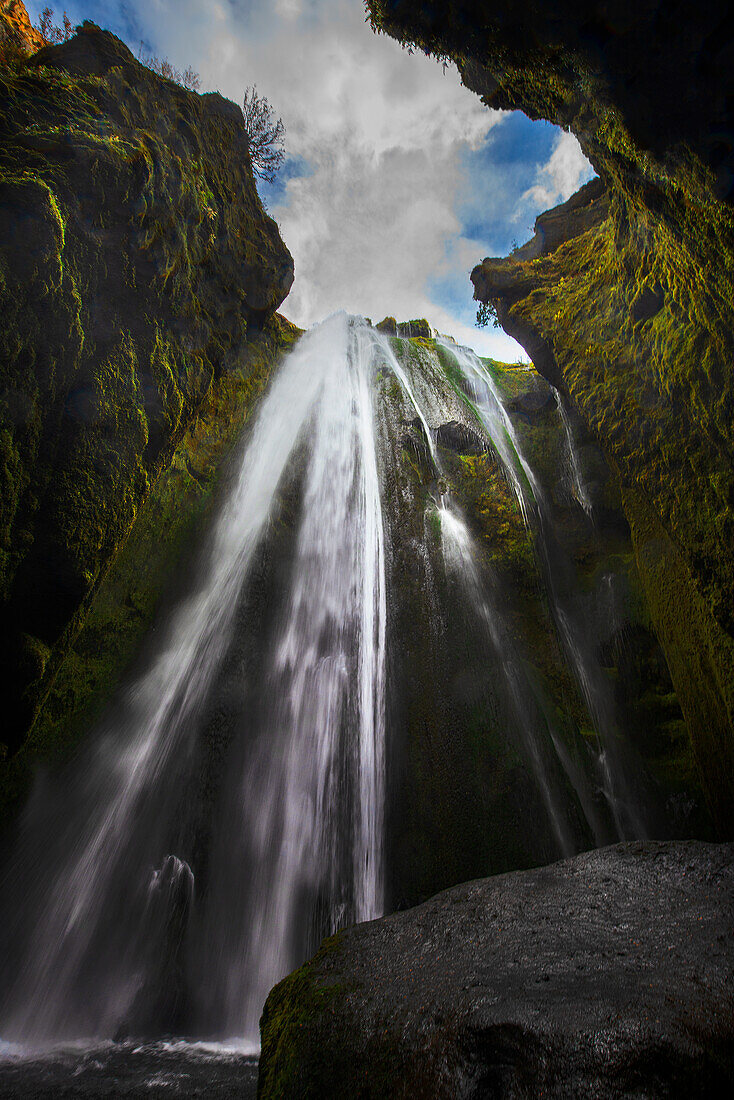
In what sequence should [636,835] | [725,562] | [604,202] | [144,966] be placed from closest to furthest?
[725,562] → [144,966] → [636,835] → [604,202]

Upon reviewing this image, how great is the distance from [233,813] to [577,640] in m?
6.62

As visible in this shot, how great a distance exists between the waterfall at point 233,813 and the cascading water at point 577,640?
346cm

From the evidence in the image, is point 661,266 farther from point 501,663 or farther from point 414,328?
point 414,328

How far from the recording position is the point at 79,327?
5250 mm

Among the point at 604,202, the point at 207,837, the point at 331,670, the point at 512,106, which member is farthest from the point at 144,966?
the point at 604,202

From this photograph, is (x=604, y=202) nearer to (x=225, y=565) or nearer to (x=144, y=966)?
(x=225, y=565)

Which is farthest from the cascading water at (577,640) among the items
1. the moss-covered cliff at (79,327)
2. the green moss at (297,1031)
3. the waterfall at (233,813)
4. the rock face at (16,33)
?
the rock face at (16,33)

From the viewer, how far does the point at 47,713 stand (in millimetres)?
6246

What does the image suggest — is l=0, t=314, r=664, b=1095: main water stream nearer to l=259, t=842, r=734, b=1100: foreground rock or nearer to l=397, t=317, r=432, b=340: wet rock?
l=259, t=842, r=734, b=1100: foreground rock

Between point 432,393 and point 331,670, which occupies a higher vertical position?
point 432,393

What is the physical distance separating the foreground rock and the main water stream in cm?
256

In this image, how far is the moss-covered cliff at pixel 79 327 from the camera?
468 centimetres

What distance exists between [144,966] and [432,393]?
42.6 ft

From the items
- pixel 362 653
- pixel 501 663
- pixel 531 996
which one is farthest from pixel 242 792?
pixel 531 996
